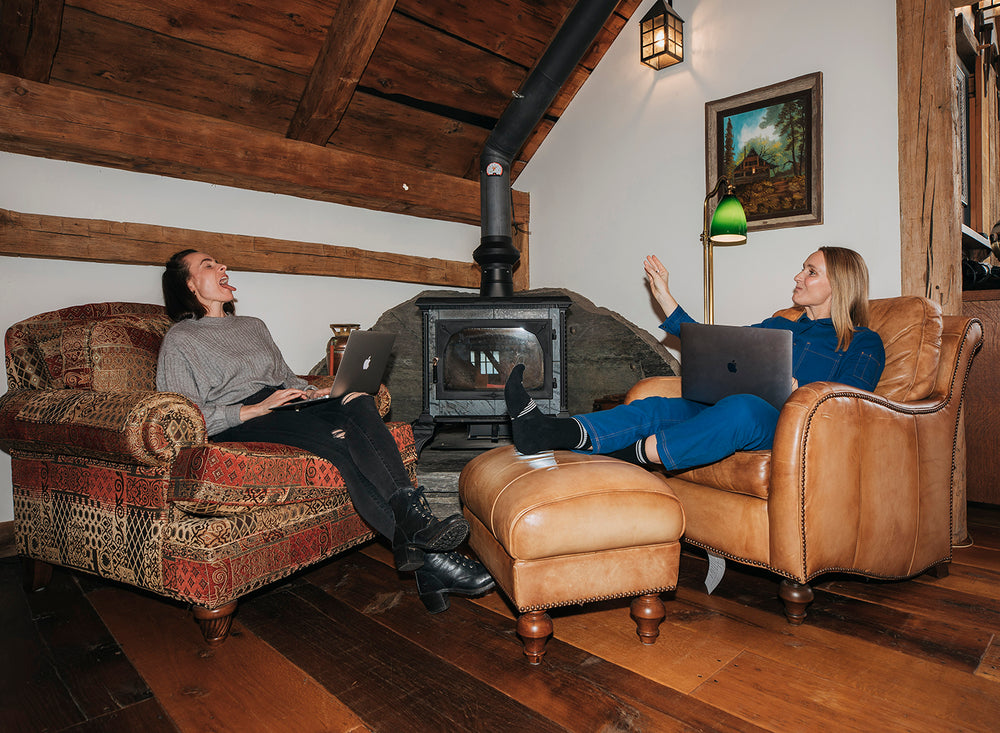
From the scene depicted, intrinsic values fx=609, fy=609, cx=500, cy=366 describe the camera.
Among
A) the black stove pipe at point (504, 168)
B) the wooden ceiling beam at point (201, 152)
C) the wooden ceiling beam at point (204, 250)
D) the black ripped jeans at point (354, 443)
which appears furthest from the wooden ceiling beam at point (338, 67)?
the black ripped jeans at point (354, 443)

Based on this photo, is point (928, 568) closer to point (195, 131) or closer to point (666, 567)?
point (666, 567)

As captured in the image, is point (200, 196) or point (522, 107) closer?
point (200, 196)

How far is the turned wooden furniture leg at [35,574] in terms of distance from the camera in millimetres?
2068

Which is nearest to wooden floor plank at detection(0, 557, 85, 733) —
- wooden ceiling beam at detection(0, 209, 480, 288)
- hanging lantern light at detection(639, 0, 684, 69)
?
wooden ceiling beam at detection(0, 209, 480, 288)

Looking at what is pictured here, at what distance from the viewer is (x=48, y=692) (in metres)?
1.45

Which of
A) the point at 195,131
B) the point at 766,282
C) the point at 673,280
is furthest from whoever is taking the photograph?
the point at 673,280

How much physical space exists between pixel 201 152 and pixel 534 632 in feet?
8.31

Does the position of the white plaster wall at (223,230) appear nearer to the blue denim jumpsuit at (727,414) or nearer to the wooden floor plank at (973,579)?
the blue denim jumpsuit at (727,414)

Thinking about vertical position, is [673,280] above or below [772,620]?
above

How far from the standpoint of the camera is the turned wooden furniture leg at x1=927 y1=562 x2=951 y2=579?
2.05 m

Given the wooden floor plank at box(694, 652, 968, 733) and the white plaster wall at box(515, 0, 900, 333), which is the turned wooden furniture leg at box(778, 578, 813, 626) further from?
the white plaster wall at box(515, 0, 900, 333)

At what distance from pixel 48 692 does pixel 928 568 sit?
2535mm

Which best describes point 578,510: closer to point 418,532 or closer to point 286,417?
point 418,532

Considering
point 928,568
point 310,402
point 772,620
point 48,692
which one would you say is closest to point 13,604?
point 48,692
